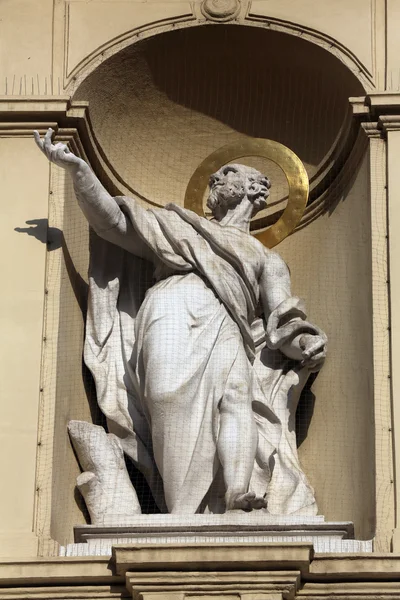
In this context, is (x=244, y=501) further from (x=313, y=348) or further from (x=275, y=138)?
(x=275, y=138)

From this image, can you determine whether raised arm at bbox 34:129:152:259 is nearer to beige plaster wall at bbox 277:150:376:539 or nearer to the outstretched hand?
the outstretched hand

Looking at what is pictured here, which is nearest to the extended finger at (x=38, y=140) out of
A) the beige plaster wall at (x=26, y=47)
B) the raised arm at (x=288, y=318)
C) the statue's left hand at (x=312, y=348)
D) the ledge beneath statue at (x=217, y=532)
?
the beige plaster wall at (x=26, y=47)

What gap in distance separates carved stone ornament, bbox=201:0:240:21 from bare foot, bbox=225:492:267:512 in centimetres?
251

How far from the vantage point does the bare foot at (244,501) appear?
9.08 meters

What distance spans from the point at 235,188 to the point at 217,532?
192cm

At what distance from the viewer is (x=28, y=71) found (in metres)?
10.1

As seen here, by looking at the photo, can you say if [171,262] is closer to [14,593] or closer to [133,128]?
[133,128]

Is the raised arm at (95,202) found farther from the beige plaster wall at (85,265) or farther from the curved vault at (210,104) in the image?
the curved vault at (210,104)

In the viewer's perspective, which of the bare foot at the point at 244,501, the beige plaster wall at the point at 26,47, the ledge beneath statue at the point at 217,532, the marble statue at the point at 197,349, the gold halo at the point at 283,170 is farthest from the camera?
the gold halo at the point at 283,170

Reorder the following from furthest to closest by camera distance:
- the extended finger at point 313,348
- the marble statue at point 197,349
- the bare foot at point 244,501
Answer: the extended finger at point 313,348
the marble statue at point 197,349
the bare foot at point 244,501

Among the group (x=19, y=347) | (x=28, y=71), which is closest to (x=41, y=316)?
(x=19, y=347)

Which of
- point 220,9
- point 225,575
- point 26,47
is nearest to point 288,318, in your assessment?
point 225,575

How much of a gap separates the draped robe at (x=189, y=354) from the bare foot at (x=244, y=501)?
0.55ft

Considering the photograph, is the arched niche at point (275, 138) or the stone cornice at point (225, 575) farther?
the arched niche at point (275, 138)
